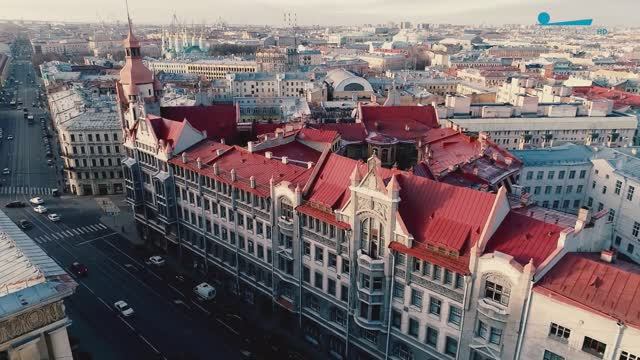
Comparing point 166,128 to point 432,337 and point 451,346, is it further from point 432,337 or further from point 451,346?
point 451,346

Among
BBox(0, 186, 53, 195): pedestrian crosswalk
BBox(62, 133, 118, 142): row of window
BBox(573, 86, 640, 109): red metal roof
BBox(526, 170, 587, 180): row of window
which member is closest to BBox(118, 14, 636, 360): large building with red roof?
BBox(526, 170, 587, 180): row of window

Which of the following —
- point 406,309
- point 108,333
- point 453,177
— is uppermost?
point 453,177

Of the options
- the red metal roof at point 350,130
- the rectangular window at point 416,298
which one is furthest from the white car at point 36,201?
the rectangular window at point 416,298

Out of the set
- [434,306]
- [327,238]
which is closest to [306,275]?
[327,238]

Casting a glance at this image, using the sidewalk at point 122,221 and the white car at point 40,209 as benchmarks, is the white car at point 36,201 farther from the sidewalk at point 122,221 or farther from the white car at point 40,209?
the sidewalk at point 122,221

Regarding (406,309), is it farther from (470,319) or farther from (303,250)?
(303,250)

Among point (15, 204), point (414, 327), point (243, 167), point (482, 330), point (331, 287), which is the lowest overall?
point (15, 204)

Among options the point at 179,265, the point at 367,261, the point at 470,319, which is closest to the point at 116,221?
the point at 179,265
